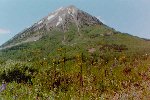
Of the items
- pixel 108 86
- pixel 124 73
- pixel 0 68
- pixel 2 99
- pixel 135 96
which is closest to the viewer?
pixel 2 99

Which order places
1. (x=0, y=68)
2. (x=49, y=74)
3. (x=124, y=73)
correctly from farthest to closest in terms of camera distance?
(x=0, y=68), (x=124, y=73), (x=49, y=74)

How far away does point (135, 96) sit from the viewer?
28.4 ft

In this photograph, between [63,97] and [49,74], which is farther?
[49,74]

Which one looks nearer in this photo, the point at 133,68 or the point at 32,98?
the point at 32,98

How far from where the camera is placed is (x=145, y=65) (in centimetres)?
1311

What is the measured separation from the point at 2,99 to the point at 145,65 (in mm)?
6526

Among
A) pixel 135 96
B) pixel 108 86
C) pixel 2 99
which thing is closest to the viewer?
pixel 2 99

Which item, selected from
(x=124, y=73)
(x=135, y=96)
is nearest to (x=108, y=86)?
(x=124, y=73)

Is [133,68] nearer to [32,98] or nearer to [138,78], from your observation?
[138,78]

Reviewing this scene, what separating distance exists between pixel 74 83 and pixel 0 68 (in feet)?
11.8

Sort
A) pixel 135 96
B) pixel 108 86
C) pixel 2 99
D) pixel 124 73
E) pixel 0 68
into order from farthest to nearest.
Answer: pixel 0 68, pixel 124 73, pixel 108 86, pixel 135 96, pixel 2 99

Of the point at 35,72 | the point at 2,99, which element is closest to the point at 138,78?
the point at 35,72

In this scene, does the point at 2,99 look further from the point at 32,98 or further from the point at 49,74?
the point at 49,74

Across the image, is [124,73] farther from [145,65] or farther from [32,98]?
[32,98]
